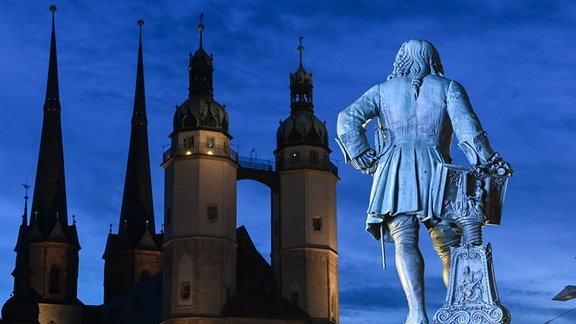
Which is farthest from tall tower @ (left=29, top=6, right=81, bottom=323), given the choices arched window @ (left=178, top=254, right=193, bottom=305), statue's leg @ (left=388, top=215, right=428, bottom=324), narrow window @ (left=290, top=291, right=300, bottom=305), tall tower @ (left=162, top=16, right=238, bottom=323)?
statue's leg @ (left=388, top=215, right=428, bottom=324)

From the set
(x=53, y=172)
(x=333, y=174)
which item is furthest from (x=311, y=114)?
(x=53, y=172)

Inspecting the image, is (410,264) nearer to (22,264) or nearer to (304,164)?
(304,164)

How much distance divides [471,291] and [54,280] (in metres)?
90.3

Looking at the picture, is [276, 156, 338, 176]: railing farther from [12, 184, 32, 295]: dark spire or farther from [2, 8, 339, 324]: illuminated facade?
[12, 184, 32, 295]: dark spire

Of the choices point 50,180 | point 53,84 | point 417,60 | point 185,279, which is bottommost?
point 417,60

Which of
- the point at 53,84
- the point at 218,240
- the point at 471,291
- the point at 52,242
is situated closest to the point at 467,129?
the point at 471,291

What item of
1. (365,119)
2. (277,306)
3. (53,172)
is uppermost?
(53,172)

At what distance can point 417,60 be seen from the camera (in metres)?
11.5

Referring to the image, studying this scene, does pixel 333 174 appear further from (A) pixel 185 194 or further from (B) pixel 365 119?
(B) pixel 365 119

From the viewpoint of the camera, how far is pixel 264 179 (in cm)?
8412

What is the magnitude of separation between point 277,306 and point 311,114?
15.7 metres

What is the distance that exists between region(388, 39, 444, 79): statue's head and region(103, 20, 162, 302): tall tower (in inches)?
3774

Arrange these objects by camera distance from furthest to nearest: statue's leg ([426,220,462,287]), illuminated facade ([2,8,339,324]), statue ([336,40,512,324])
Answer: illuminated facade ([2,8,339,324]) → statue's leg ([426,220,462,287]) → statue ([336,40,512,324])

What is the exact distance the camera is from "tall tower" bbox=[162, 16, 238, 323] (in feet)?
247
